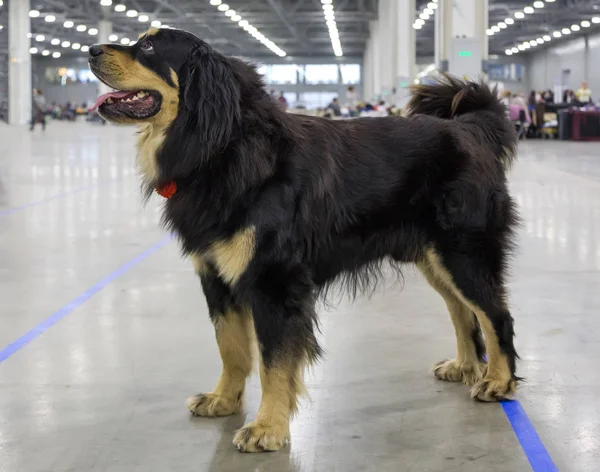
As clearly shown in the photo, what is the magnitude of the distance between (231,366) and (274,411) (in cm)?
47

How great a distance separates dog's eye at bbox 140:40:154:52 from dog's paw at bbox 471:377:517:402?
222cm

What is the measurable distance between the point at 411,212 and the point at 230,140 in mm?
981

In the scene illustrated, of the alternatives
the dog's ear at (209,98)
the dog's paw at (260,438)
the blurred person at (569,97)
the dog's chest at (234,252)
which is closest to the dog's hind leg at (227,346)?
the dog's chest at (234,252)

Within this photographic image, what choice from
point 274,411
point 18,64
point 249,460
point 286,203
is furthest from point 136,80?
point 18,64

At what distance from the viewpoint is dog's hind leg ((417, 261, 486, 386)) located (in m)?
4.31

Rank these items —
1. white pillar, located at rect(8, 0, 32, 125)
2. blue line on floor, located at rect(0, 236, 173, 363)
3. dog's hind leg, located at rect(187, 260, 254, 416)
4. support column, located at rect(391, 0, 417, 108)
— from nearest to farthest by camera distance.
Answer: dog's hind leg, located at rect(187, 260, 254, 416)
blue line on floor, located at rect(0, 236, 173, 363)
support column, located at rect(391, 0, 417, 108)
white pillar, located at rect(8, 0, 32, 125)

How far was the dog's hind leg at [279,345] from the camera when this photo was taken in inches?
134

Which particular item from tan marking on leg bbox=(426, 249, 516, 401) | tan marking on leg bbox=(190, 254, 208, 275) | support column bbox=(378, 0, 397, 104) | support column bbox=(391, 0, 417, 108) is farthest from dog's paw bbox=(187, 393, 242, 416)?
support column bbox=(378, 0, 397, 104)

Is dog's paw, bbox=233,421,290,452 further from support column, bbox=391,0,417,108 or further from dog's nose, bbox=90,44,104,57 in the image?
support column, bbox=391,0,417,108

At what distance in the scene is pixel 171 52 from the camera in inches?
137

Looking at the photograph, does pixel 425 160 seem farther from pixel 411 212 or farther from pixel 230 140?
pixel 230 140

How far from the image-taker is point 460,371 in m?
4.36

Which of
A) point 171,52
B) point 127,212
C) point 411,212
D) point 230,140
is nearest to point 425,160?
point 411,212

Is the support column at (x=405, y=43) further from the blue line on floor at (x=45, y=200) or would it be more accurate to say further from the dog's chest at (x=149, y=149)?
the dog's chest at (x=149, y=149)
